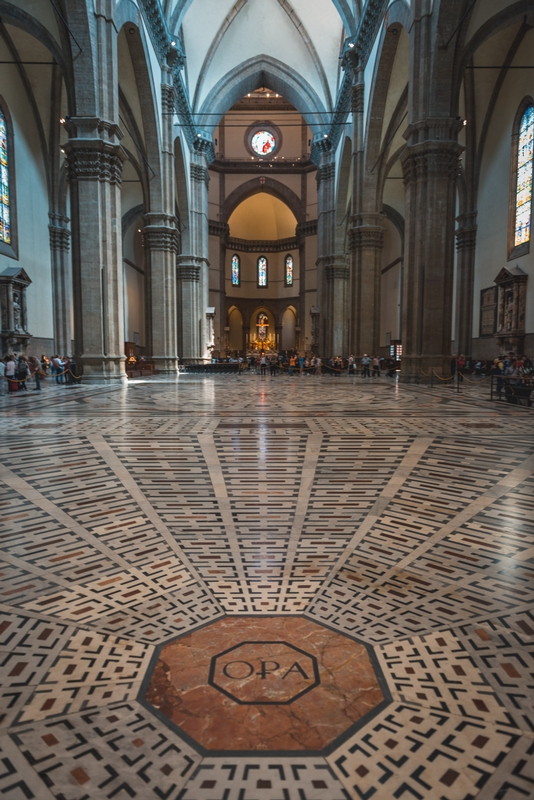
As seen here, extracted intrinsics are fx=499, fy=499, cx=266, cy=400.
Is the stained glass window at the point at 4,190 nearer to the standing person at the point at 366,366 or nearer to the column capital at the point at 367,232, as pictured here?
the column capital at the point at 367,232

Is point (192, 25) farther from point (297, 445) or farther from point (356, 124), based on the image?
point (297, 445)

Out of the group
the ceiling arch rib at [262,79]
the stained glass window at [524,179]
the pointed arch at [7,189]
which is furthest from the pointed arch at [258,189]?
the stained glass window at [524,179]

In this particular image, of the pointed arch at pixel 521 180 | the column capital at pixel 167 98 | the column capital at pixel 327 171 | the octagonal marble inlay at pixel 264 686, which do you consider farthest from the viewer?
the column capital at pixel 327 171

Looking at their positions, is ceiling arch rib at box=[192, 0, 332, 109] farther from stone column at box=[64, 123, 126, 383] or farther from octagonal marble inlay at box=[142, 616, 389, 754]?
octagonal marble inlay at box=[142, 616, 389, 754]

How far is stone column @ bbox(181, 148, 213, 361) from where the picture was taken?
32.2m

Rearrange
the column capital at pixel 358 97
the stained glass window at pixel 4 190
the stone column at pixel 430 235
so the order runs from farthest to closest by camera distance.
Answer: the column capital at pixel 358 97
the stained glass window at pixel 4 190
the stone column at pixel 430 235

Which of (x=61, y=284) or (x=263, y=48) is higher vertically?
(x=263, y=48)

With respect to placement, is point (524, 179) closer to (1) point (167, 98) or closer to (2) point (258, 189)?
(1) point (167, 98)

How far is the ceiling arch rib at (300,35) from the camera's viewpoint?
30781 millimetres

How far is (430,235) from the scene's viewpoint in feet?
49.8

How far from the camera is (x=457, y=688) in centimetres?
160

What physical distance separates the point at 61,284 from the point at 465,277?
65.9 feet

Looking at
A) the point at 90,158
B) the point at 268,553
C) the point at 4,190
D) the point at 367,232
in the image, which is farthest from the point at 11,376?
the point at 367,232

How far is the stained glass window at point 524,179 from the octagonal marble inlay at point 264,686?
21.3 metres
